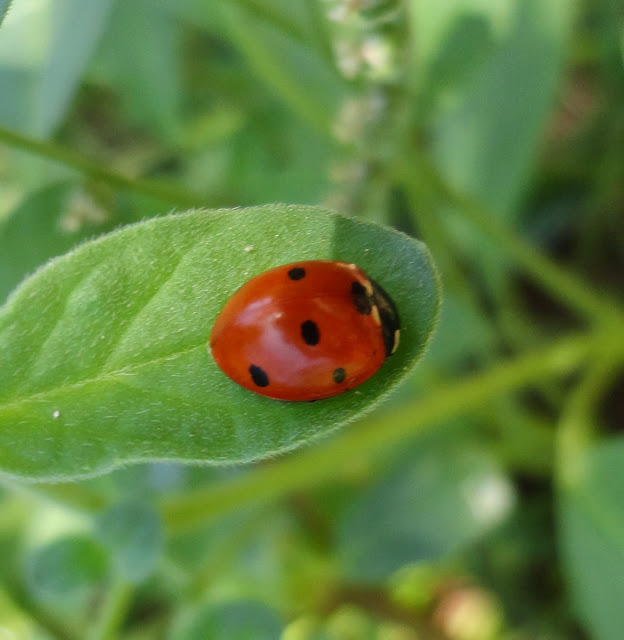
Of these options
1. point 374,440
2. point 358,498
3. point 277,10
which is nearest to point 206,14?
point 277,10

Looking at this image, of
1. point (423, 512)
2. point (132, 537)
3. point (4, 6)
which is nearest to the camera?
point (4, 6)

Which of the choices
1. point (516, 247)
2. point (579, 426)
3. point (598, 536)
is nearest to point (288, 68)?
point (516, 247)

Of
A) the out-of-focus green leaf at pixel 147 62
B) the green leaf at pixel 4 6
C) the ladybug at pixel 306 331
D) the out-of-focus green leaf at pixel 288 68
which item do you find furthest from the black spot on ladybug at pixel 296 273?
the out-of-focus green leaf at pixel 147 62

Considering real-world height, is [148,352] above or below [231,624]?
above

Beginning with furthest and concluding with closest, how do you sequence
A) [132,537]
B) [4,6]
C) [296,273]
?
[132,537]
[296,273]
[4,6]

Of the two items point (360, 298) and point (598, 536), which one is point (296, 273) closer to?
point (360, 298)

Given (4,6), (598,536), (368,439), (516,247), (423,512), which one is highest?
(4,6)
